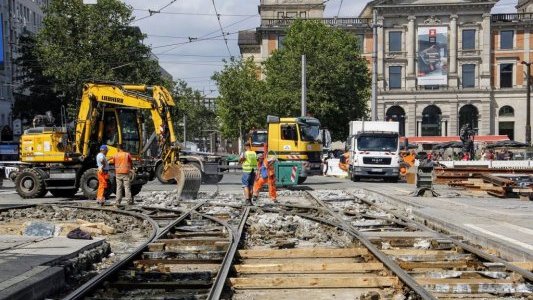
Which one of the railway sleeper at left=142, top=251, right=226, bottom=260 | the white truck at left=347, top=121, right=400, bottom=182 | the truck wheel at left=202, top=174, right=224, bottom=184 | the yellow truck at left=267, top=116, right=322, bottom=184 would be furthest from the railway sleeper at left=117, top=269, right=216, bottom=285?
the white truck at left=347, top=121, right=400, bottom=182

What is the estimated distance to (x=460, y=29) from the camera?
284 ft

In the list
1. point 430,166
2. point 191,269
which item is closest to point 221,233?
point 191,269

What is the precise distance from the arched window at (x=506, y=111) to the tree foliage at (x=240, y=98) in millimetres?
33191

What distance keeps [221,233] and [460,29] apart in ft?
259

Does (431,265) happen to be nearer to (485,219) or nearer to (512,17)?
(485,219)

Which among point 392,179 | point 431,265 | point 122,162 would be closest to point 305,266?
point 431,265

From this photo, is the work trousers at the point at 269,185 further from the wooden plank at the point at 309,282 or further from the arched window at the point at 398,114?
the arched window at the point at 398,114

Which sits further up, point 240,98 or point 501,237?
point 240,98

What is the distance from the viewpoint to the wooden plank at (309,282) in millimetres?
8055

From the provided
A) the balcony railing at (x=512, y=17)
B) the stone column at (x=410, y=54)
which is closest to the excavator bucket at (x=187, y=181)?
the stone column at (x=410, y=54)

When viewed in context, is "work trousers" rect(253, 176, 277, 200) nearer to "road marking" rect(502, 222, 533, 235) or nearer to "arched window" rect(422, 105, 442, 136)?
"road marking" rect(502, 222, 533, 235)

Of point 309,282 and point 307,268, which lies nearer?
point 309,282

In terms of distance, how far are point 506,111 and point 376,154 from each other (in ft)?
187

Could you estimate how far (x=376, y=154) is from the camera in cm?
3488
